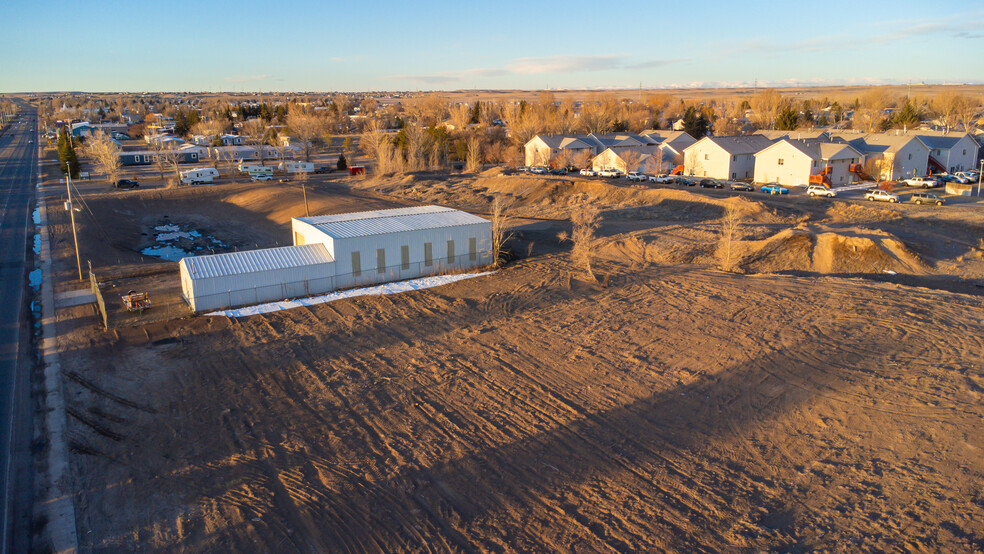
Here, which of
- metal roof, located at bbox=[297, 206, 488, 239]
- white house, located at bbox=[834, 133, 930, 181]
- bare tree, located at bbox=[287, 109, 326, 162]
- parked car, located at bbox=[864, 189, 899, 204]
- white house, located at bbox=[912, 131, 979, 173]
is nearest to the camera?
metal roof, located at bbox=[297, 206, 488, 239]

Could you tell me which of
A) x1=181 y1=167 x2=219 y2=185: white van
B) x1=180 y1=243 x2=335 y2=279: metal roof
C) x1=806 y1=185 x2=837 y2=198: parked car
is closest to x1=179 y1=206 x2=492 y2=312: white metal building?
x1=180 y1=243 x2=335 y2=279: metal roof

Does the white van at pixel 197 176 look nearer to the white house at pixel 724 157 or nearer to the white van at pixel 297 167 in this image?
the white van at pixel 297 167

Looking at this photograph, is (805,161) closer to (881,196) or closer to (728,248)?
(881,196)

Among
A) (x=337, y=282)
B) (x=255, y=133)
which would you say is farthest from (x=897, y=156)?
(x=255, y=133)

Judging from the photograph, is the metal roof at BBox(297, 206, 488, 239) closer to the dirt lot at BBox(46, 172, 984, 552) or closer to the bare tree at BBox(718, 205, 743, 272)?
the dirt lot at BBox(46, 172, 984, 552)

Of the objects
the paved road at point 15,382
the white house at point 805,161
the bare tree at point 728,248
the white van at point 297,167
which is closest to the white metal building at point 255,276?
the paved road at point 15,382

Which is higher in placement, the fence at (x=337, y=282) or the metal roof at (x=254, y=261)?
the metal roof at (x=254, y=261)
